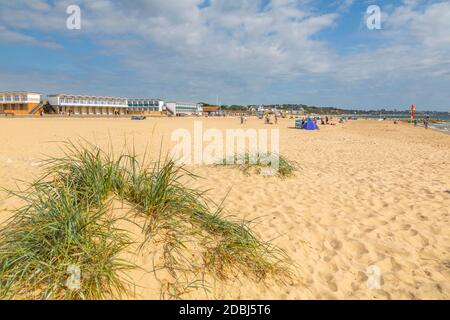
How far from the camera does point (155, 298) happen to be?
7.35 ft

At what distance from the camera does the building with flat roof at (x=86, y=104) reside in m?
64.4

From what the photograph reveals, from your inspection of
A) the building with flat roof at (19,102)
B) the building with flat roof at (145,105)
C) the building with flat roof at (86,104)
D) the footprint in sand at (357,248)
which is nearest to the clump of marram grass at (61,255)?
the footprint in sand at (357,248)

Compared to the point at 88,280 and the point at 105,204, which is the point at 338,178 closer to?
the point at 105,204

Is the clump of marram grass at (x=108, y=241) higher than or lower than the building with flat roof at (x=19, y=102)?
lower

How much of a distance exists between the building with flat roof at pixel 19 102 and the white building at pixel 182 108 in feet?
128

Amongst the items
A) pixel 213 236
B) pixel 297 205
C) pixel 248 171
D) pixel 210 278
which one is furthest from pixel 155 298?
pixel 248 171

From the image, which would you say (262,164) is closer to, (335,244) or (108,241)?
(335,244)

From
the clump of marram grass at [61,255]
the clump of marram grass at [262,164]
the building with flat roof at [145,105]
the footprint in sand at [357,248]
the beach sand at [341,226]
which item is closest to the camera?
the clump of marram grass at [61,255]

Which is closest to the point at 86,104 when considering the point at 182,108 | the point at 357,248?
the point at 182,108

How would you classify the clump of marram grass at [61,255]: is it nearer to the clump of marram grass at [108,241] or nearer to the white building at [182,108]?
the clump of marram grass at [108,241]

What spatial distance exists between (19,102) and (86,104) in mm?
14202

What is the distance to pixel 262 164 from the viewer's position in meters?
7.20
